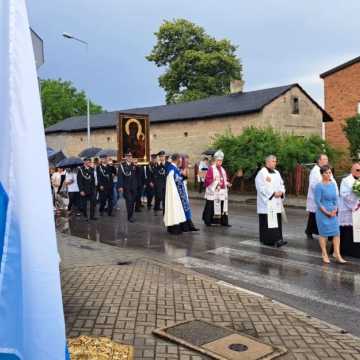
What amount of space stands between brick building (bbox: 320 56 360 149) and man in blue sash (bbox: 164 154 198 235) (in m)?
20.1

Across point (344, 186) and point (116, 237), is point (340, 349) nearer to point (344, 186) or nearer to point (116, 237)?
point (344, 186)

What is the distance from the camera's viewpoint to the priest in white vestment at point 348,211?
347 inches

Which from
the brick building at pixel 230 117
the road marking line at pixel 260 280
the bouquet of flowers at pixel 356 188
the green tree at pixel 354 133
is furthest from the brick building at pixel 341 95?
the road marking line at pixel 260 280

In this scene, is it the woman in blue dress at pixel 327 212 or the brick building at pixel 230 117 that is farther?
the brick building at pixel 230 117

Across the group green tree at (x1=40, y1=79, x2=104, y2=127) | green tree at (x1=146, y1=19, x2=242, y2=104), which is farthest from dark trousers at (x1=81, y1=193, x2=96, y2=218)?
green tree at (x1=40, y1=79, x2=104, y2=127)

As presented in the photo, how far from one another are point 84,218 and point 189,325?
1110cm

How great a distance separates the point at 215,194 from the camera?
12898 millimetres

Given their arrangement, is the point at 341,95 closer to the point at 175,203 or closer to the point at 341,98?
the point at 341,98

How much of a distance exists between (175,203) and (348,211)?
4203mm

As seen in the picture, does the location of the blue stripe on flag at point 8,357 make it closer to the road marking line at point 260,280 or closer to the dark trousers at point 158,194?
the road marking line at point 260,280

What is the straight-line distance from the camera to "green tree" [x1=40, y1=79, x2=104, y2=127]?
214 ft

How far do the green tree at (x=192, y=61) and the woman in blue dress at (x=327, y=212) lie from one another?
131 ft

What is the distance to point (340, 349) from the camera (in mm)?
4418

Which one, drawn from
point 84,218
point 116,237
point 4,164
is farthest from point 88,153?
point 4,164
